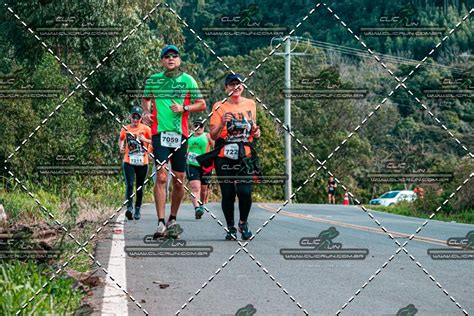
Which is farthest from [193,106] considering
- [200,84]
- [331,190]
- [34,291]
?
[331,190]

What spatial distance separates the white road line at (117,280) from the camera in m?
5.17

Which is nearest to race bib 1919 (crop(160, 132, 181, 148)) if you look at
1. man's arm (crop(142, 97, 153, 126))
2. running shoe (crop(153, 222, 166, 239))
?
man's arm (crop(142, 97, 153, 126))

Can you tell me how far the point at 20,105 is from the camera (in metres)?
13.6

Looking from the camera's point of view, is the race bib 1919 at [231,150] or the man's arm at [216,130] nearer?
the man's arm at [216,130]

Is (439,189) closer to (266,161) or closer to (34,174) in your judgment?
(266,161)

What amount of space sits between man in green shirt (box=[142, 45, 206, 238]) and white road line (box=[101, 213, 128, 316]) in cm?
84

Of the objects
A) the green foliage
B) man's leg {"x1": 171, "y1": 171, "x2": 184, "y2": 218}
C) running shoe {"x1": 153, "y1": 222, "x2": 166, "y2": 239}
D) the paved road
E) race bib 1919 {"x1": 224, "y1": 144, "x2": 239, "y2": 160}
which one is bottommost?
the paved road

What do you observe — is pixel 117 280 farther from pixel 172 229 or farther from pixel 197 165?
pixel 197 165

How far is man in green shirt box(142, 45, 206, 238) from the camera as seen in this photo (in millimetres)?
6348

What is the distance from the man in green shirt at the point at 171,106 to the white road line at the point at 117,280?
0.84 meters

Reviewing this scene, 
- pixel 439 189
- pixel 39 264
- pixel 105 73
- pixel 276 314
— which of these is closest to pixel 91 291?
pixel 39 264

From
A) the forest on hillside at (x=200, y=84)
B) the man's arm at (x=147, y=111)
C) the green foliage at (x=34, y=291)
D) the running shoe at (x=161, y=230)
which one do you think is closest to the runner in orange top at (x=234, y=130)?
the forest on hillside at (x=200, y=84)

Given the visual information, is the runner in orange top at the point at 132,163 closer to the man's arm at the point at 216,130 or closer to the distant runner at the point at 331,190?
the man's arm at the point at 216,130

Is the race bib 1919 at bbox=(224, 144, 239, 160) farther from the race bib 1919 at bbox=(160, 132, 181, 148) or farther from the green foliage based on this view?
the green foliage
